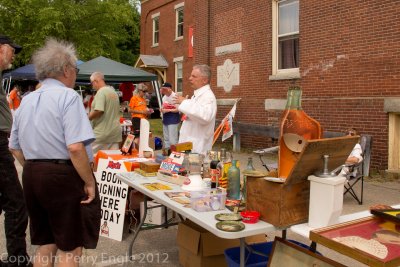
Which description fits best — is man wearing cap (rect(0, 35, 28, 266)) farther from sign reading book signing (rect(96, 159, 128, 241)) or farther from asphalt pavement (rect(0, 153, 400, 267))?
sign reading book signing (rect(96, 159, 128, 241))

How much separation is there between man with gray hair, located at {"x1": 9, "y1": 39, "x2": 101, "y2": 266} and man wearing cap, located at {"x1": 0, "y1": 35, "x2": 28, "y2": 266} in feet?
2.56

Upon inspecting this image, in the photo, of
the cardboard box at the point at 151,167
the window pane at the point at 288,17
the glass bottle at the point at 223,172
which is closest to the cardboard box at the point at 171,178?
the cardboard box at the point at 151,167

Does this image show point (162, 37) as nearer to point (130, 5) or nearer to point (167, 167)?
point (130, 5)

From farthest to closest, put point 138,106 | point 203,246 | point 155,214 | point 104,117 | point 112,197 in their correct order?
point 138,106, point 104,117, point 155,214, point 112,197, point 203,246

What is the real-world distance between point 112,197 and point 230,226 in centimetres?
265

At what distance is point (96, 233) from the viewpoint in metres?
2.84

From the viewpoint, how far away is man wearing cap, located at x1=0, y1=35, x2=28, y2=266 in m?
3.51

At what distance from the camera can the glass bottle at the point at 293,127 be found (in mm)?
2547

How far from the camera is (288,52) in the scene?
10.6 m

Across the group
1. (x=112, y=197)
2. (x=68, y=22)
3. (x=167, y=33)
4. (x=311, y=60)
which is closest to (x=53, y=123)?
(x=112, y=197)

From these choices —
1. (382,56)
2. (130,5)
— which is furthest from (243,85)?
(130,5)

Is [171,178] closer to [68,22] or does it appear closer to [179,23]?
[179,23]

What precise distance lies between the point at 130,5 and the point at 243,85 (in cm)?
1522

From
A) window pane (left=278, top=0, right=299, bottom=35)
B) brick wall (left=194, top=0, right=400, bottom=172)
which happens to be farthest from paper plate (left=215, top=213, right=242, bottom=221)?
window pane (left=278, top=0, right=299, bottom=35)
